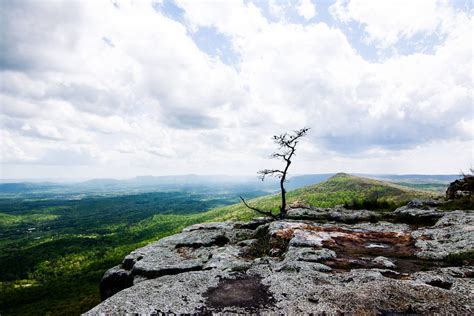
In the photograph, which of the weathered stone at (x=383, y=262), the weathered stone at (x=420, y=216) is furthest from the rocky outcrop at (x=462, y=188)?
the weathered stone at (x=383, y=262)

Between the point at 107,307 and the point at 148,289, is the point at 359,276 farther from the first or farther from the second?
the point at 107,307

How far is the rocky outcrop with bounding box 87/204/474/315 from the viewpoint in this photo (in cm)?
1324

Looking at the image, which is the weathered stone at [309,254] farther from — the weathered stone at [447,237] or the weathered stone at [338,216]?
the weathered stone at [338,216]

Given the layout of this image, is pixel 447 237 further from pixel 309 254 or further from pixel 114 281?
pixel 114 281

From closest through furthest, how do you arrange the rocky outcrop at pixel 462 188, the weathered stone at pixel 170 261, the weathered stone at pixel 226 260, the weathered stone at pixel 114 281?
the weathered stone at pixel 226 260, the weathered stone at pixel 170 261, the weathered stone at pixel 114 281, the rocky outcrop at pixel 462 188

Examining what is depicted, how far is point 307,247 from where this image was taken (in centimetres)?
2236

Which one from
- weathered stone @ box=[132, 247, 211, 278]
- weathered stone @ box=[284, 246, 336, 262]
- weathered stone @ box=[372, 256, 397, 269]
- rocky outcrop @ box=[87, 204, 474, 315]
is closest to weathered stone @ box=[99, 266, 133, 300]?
rocky outcrop @ box=[87, 204, 474, 315]

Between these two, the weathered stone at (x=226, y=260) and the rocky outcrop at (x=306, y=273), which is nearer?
the rocky outcrop at (x=306, y=273)

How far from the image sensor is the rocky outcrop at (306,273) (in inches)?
→ 521

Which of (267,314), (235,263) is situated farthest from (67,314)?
(267,314)

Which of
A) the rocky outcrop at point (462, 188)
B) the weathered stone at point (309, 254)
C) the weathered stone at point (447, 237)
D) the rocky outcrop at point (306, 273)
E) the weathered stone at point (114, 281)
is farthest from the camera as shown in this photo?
the rocky outcrop at point (462, 188)

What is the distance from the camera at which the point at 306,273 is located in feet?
55.6

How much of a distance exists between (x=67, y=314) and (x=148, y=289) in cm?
11383

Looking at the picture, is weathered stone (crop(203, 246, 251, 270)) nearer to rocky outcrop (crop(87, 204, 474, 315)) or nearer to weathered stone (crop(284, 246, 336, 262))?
rocky outcrop (crop(87, 204, 474, 315))
